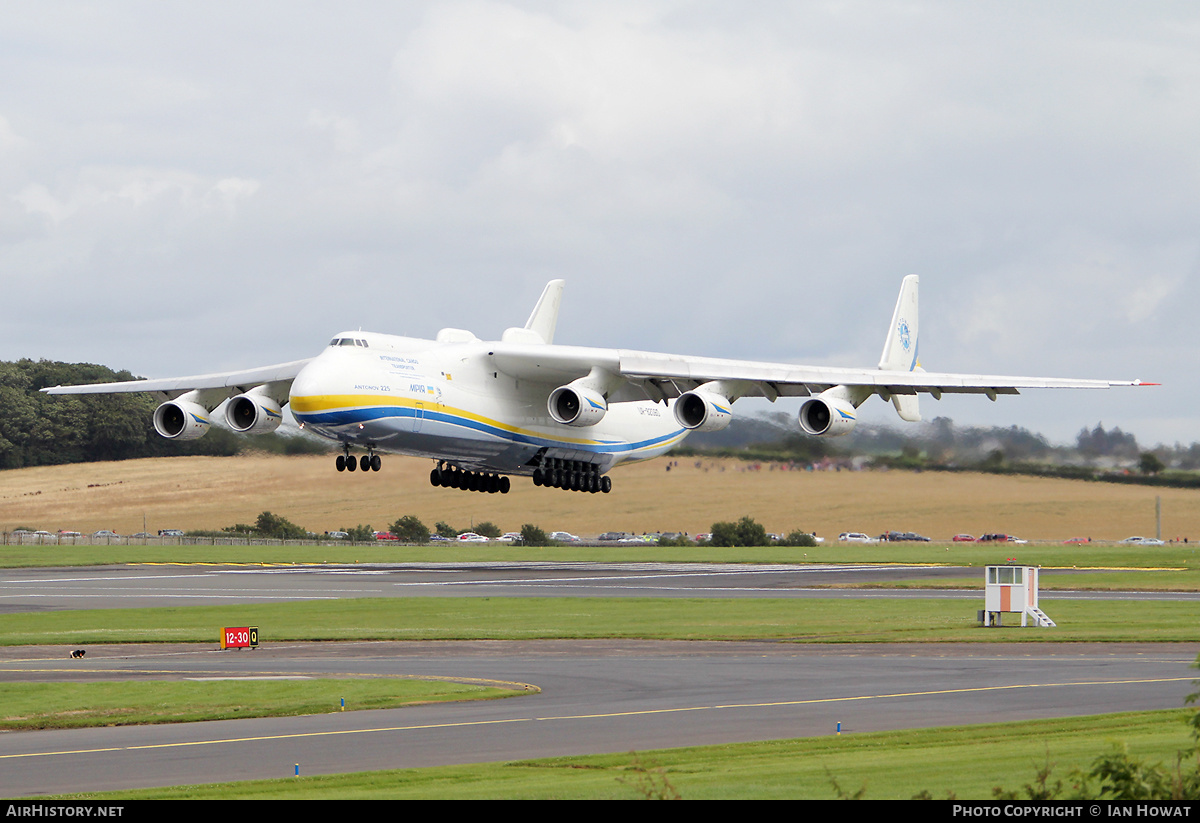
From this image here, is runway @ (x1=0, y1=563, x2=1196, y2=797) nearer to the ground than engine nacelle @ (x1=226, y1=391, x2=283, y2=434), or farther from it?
nearer to the ground

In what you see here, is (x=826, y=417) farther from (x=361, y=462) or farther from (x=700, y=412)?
(x=361, y=462)

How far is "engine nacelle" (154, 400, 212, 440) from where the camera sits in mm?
50562

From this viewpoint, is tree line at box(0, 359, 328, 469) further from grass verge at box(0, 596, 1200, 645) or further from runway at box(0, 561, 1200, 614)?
grass verge at box(0, 596, 1200, 645)

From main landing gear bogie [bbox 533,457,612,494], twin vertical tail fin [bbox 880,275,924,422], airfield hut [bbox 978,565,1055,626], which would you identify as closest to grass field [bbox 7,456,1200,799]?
airfield hut [bbox 978,565,1055,626]

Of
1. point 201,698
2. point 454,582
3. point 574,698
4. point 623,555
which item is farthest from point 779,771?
point 623,555

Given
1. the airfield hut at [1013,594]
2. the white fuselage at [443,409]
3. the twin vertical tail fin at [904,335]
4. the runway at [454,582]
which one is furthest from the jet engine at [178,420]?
the airfield hut at [1013,594]

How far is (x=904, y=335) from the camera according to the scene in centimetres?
6016

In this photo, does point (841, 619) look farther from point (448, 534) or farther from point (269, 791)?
point (448, 534)

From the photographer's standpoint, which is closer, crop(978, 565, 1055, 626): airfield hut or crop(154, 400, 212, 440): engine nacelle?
crop(978, 565, 1055, 626): airfield hut

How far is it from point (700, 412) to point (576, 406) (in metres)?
4.03

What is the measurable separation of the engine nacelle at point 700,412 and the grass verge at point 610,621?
637 cm

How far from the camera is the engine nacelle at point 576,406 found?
46.2m

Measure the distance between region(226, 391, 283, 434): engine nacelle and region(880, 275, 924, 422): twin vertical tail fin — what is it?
79.7 ft

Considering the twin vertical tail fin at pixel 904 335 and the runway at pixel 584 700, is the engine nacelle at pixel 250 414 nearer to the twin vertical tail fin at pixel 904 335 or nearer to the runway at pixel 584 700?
the runway at pixel 584 700
